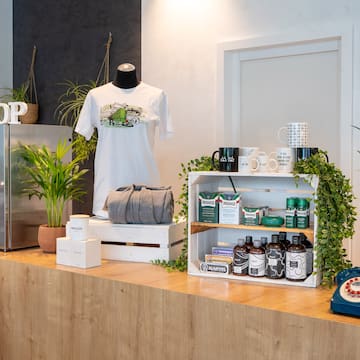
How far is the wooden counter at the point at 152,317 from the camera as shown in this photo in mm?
1797

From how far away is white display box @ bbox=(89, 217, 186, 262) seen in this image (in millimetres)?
2584

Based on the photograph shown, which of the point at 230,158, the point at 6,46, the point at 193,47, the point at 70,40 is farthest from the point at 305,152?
the point at 6,46

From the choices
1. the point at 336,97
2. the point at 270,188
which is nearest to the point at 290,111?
the point at 336,97

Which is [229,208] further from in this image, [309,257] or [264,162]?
[309,257]

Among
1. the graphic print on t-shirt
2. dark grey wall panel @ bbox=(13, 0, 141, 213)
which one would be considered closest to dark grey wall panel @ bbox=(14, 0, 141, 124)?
dark grey wall panel @ bbox=(13, 0, 141, 213)

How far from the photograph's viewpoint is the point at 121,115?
10.1ft

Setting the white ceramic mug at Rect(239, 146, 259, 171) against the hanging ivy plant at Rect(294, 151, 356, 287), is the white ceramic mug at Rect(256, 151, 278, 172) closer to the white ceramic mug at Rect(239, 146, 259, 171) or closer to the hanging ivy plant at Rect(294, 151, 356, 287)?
the white ceramic mug at Rect(239, 146, 259, 171)

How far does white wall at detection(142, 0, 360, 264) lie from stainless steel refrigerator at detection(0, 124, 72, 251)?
3.95ft

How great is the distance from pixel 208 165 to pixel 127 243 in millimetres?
555

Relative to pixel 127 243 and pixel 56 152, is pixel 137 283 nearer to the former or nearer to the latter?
pixel 127 243

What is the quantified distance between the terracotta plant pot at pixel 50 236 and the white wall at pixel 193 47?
1.34 meters

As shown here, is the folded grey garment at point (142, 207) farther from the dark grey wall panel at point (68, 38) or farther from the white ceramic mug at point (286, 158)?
the dark grey wall panel at point (68, 38)

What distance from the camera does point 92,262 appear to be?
8.29ft

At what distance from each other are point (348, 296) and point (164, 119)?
1.71 meters
